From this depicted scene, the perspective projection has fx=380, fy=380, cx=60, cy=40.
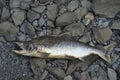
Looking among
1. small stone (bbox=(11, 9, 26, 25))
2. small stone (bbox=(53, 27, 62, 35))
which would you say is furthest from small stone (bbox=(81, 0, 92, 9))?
small stone (bbox=(11, 9, 26, 25))

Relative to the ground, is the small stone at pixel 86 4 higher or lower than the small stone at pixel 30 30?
higher

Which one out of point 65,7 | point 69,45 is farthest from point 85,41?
point 65,7

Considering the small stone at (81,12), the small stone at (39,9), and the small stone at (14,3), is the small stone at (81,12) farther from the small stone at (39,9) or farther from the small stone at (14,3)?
the small stone at (14,3)

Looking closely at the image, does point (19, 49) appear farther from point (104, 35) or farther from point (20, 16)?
point (104, 35)

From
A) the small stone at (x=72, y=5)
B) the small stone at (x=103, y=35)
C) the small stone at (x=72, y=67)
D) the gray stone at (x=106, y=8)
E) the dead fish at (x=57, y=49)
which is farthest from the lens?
the small stone at (x=72, y=5)

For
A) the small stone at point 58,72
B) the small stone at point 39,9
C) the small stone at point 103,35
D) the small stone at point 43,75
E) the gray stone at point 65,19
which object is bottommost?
the small stone at point 43,75

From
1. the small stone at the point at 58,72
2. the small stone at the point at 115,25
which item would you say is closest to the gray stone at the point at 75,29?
the small stone at the point at 115,25

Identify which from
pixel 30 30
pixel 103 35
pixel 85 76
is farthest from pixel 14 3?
pixel 85 76
